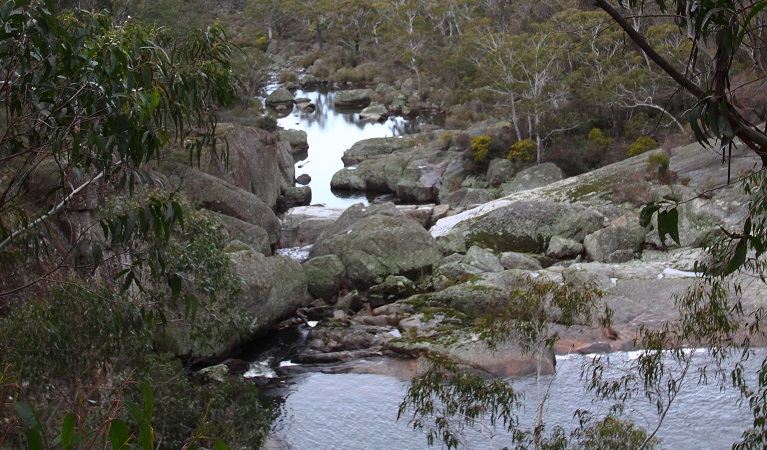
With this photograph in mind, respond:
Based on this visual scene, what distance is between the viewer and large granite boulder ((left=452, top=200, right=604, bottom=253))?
67.3ft

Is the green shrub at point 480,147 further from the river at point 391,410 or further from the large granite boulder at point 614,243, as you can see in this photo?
the river at point 391,410

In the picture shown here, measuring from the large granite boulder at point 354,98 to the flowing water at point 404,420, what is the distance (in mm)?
39728

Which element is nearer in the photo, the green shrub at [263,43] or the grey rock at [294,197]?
the grey rock at [294,197]

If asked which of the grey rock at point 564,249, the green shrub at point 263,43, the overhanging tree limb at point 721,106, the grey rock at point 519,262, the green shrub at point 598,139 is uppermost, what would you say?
the green shrub at point 263,43

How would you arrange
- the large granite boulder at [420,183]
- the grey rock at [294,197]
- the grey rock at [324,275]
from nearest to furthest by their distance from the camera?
the grey rock at [324,275]
the grey rock at [294,197]
the large granite boulder at [420,183]

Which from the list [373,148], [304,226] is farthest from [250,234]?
[373,148]

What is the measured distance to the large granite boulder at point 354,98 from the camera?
5197 cm

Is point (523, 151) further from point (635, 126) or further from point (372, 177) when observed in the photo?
point (372, 177)

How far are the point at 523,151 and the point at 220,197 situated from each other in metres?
13.2

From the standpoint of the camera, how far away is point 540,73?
1251 inches

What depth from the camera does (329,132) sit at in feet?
143

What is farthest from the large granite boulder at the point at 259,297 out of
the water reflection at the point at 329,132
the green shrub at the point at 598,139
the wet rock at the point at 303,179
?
the green shrub at the point at 598,139

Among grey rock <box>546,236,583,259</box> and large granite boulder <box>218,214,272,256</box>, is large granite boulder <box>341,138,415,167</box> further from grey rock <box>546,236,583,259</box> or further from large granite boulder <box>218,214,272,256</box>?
grey rock <box>546,236,583,259</box>

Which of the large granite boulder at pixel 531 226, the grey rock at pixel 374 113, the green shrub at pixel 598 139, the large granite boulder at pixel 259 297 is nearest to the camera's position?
the large granite boulder at pixel 259 297
